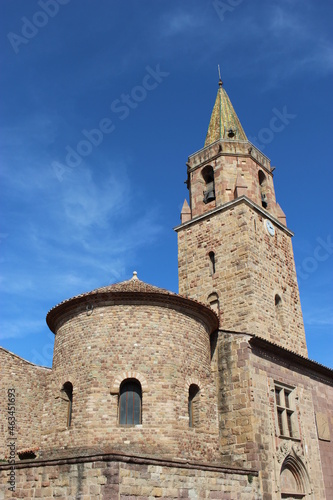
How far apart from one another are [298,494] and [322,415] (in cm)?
373

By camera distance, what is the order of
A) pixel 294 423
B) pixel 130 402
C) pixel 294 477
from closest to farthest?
pixel 130 402, pixel 294 477, pixel 294 423

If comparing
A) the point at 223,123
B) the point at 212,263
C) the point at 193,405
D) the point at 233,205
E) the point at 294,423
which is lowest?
the point at 294,423

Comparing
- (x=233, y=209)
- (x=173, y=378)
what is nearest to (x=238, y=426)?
(x=173, y=378)

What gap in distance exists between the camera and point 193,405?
15.0 m

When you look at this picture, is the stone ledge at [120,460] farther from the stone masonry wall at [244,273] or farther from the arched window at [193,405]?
the stone masonry wall at [244,273]

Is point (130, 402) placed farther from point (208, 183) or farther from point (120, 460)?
point (208, 183)

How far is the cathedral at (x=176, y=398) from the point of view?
37.8 feet

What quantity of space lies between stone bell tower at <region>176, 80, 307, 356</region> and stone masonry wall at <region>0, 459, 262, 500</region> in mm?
7048

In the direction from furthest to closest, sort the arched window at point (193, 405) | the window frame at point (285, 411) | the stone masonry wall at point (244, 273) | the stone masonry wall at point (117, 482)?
1. the stone masonry wall at point (244, 273)
2. the window frame at point (285, 411)
3. the arched window at point (193, 405)
4. the stone masonry wall at point (117, 482)

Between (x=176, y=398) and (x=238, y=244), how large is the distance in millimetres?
8117

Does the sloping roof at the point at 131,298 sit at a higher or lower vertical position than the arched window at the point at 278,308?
lower

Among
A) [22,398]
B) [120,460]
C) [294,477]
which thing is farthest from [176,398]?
[22,398]

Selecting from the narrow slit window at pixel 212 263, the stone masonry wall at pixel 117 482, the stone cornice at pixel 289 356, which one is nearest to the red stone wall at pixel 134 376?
the stone masonry wall at pixel 117 482

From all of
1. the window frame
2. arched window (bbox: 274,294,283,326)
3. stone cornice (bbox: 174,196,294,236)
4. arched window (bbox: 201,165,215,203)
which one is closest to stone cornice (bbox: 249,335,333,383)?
the window frame
